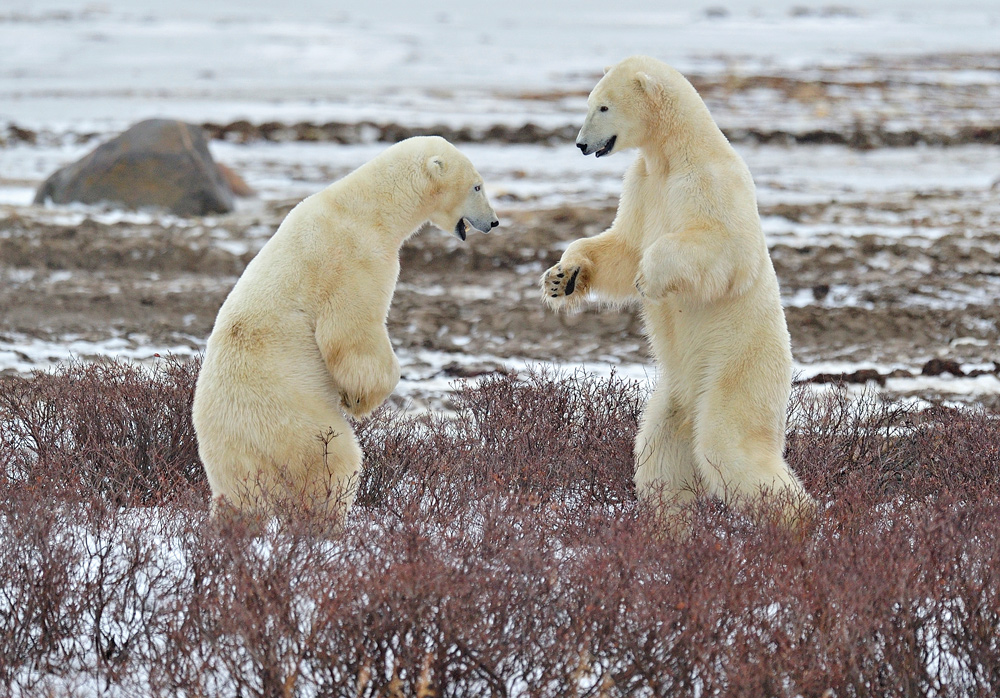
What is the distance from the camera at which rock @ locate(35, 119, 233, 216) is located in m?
10.7

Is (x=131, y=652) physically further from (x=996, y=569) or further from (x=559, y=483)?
(x=996, y=569)

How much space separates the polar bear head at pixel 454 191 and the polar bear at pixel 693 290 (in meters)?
0.34

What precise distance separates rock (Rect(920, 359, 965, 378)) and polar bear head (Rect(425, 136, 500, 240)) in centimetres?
397

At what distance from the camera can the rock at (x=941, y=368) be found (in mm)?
6383

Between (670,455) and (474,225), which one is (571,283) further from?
(670,455)

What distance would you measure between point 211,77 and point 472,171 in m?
25.4

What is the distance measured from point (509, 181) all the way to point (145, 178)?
4.68 meters

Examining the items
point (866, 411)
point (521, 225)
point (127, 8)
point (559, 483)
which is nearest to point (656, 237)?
point (559, 483)

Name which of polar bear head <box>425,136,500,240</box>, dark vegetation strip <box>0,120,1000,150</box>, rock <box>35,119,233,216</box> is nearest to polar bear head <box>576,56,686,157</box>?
polar bear head <box>425,136,500,240</box>

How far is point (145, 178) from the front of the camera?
10.8 meters

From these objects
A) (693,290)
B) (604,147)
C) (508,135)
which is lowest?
(508,135)

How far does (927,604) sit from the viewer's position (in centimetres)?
275

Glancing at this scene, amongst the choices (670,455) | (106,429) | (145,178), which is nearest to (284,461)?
(670,455)

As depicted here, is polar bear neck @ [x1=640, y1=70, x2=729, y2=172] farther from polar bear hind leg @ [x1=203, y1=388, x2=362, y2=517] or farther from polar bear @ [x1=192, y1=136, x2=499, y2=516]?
polar bear hind leg @ [x1=203, y1=388, x2=362, y2=517]
